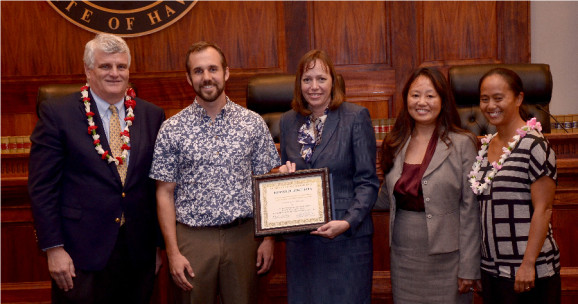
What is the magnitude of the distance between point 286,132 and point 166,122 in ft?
1.58

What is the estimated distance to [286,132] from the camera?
211 centimetres

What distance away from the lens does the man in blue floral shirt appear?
6.52ft

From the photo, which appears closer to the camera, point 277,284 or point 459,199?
point 459,199

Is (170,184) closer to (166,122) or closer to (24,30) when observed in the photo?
(166,122)

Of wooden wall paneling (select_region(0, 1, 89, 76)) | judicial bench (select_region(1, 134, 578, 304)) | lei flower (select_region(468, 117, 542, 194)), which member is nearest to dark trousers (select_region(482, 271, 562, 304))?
lei flower (select_region(468, 117, 542, 194))

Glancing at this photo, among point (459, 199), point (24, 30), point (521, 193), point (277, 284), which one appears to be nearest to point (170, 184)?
point (277, 284)

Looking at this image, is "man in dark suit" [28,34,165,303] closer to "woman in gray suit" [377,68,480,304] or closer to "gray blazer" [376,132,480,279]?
"woman in gray suit" [377,68,480,304]

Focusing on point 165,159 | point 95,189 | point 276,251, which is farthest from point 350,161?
point 95,189

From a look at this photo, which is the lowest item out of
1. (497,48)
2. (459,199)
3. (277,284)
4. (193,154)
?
(277,284)

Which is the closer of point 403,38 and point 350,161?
point 350,161

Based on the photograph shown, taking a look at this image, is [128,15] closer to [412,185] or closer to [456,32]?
[456,32]

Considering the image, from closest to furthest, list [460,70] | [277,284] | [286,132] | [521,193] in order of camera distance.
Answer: [521,193] → [286,132] → [277,284] → [460,70]

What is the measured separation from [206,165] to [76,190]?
0.51 m

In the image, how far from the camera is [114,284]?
203 cm
